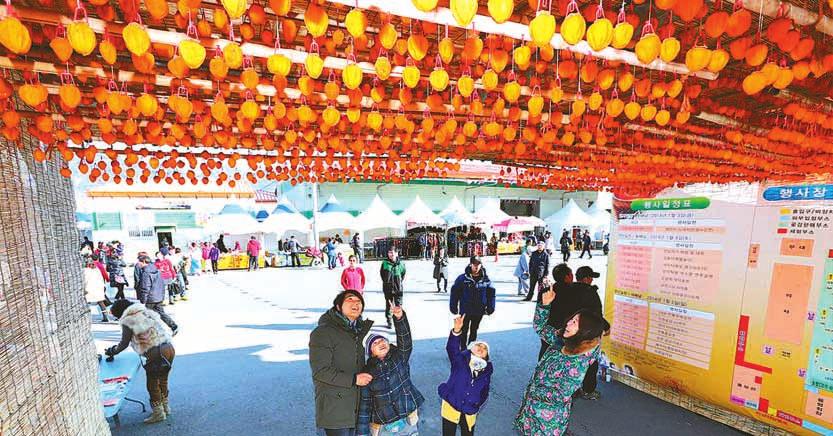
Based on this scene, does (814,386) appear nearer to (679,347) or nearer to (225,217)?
(679,347)

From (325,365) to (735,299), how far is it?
4.69 meters

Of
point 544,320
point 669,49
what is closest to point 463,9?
point 669,49

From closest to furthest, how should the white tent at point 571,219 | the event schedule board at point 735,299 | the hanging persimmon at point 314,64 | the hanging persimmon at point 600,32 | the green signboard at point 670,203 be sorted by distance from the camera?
the hanging persimmon at point 600,32 → the hanging persimmon at point 314,64 → the event schedule board at point 735,299 → the green signboard at point 670,203 → the white tent at point 571,219

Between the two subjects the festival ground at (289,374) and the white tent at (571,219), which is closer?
the festival ground at (289,374)

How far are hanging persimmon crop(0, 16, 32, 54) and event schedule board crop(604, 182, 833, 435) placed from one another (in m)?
6.00

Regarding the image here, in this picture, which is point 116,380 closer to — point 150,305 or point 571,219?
point 150,305

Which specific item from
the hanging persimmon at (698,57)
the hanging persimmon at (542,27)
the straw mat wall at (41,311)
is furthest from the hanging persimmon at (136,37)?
the hanging persimmon at (698,57)

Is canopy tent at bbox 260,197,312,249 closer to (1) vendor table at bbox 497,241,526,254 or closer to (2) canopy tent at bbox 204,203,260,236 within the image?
(2) canopy tent at bbox 204,203,260,236

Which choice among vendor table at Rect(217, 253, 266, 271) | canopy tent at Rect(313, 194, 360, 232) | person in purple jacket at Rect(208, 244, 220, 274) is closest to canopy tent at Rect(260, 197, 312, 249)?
canopy tent at Rect(313, 194, 360, 232)

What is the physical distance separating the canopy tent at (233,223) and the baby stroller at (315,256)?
2599 mm

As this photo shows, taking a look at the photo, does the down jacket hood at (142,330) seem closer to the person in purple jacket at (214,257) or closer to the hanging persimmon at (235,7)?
the hanging persimmon at (235,7)

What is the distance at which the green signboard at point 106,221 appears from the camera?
61.2 ft

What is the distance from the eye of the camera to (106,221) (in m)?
18.8

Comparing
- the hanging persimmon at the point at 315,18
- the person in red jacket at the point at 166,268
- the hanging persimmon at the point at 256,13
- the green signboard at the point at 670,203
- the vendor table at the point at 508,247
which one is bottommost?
the vendor table at the point at 508,247
